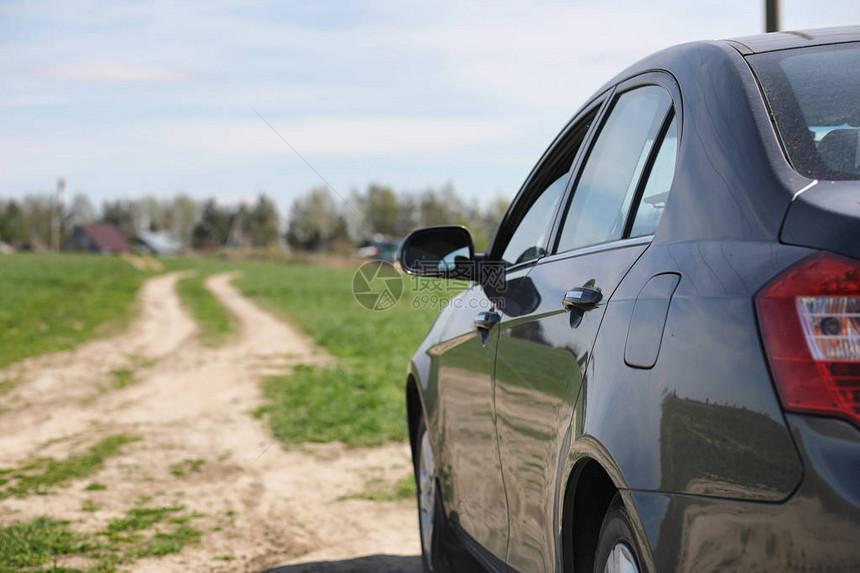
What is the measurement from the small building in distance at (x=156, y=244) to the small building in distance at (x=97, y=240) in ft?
8.76

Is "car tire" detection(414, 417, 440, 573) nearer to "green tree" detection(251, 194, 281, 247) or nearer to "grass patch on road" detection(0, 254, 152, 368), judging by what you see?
"grass patch on road" detection(0, 254, 152, 368)

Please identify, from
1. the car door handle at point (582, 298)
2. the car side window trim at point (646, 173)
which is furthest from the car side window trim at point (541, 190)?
the car door handle at point (582, 298)

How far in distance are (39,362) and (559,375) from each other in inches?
508

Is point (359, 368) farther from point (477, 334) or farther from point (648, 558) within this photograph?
point (648, 558)

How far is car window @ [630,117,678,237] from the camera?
228cm

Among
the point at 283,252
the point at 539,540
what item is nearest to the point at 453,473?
the point at 539,540

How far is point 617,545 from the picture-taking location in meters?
2.08

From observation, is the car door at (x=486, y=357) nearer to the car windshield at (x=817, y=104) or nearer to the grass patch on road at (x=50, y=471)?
the car windshield at (x=817, y=104)

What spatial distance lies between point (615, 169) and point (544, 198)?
0.71 metres

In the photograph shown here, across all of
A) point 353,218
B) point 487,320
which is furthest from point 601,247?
point 353,218

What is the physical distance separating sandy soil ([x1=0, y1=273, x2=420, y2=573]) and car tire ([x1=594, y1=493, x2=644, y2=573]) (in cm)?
274

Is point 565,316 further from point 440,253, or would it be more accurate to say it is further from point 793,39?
point 440,253

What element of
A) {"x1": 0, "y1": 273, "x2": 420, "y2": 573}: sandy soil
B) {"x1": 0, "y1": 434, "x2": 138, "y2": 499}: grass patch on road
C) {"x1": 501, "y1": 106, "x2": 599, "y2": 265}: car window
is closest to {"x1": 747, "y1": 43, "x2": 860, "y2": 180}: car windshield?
{"x1": 501, "y1": 106, "x2": 599, "y2": 265}: car window

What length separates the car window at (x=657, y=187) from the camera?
228 centimetres
